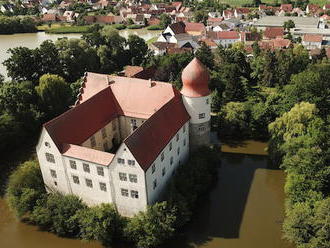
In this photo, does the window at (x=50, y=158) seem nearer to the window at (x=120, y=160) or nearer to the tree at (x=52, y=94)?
the window at (x=120, y=160)

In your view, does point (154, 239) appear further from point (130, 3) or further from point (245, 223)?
point (130, 3)

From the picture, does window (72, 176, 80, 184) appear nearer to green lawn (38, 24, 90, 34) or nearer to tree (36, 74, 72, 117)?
tree (36, 74, 72, 117)

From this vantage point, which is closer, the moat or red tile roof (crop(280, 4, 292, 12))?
the moat

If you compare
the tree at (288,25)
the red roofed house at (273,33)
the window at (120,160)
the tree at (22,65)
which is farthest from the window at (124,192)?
the tree at (288,25)

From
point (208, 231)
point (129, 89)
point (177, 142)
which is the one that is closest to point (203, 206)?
point (208, 231)

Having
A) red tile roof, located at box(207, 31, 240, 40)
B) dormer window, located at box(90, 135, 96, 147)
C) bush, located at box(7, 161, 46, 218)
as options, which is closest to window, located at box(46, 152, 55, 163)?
bush, located at box(7, 161, 46, 218)

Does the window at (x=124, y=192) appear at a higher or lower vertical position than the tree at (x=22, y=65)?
lower

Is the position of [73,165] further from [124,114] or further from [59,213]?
[124,114]
